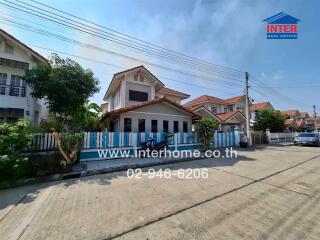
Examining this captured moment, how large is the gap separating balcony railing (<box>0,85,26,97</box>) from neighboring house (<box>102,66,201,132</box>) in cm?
623

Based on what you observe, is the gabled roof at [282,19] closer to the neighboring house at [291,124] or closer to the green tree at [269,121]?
→ the green tree at [269,121]

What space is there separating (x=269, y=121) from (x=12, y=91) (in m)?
30.3

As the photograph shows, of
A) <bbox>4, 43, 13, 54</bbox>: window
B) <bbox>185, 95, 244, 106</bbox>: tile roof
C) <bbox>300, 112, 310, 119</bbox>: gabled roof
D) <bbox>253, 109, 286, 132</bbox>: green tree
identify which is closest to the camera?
<bbox>4, 43, 13, 54</bbox>: window

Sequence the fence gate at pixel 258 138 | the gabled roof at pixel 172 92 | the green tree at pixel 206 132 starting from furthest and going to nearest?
the gabled roof at pixel 172 92 < the fence gate at pixel 258 138 < the green tree at pixel 206 132

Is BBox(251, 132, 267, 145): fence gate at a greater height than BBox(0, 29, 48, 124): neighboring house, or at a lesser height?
lesser

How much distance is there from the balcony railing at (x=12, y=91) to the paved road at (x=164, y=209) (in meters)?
10.4

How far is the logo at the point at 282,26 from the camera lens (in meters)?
12.7

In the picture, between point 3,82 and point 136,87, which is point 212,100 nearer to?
point 136,87

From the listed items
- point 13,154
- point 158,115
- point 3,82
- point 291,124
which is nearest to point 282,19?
point 158,115

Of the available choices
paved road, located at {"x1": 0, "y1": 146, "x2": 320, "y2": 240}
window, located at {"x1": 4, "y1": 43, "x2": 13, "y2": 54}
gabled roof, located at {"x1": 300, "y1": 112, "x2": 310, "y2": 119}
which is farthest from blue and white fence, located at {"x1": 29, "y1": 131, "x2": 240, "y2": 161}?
gabled roof, located at {"x1": 300, "y1": 112, "x2": 310, "y2": 119}

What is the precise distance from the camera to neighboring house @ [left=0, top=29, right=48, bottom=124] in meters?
12.8

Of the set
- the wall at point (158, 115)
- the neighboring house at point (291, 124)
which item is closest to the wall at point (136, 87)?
the wall at point (158, 115)

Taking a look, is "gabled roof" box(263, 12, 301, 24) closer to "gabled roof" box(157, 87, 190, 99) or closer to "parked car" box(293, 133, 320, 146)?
"gabled roof" box(157, 87, 190, 99)

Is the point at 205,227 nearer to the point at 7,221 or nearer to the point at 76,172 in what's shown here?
the point at 7,221
